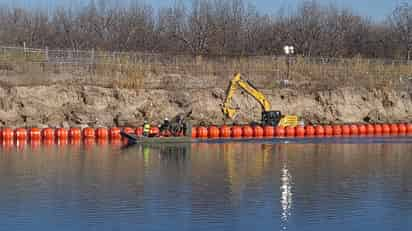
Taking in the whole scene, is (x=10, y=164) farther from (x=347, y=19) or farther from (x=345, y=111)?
(x=347, y=19)

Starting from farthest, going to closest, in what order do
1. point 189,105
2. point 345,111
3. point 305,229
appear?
point 345,111 < point 189,105 < point 305,229

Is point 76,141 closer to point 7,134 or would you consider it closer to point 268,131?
point 7,134

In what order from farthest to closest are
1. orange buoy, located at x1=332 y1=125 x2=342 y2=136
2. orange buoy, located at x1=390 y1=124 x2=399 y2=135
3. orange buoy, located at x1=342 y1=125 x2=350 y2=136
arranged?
1. orange buoy, located at x1=390 y1=124 x2=399 y2=135
2. orange buoy, located at x1=342 y1=125 x2=350 y2=136
3. orange buoy, located at x1=332 y1=125 x2=342 y2=136

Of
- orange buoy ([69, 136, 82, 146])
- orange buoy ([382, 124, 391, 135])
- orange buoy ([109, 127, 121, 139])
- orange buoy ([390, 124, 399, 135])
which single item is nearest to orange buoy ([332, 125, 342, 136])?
orange buoy ([382, 124, 391, 135])

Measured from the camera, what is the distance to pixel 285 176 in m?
29.9

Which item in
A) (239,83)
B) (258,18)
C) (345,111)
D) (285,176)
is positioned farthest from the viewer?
(258,18)

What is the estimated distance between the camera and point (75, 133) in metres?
46.2

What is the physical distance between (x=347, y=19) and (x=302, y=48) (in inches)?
388

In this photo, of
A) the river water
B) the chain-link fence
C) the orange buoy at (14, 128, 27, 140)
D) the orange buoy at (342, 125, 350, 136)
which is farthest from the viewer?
the chain-link fence

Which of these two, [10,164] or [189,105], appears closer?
[10,164]

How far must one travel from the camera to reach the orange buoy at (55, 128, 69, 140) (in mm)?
45759

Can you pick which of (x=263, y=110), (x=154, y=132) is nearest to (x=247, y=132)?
(x=263, y=110)

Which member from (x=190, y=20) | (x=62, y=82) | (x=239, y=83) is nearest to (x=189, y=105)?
(x=239, y=83)

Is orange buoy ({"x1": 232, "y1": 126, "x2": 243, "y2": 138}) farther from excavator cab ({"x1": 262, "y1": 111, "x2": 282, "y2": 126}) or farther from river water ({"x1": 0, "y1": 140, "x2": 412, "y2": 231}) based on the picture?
river water ({"x1": 0, "y1": 140, "x2": 412, "y2": 231})
